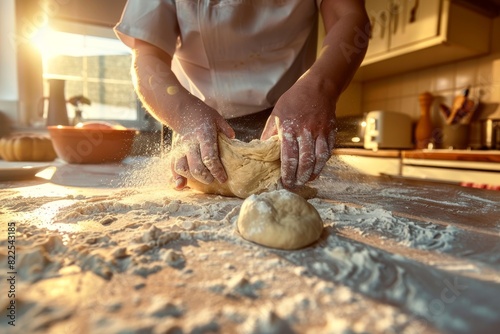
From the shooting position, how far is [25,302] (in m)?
0.33

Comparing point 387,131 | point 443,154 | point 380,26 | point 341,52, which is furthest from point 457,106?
point 341,52

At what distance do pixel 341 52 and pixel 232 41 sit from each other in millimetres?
422

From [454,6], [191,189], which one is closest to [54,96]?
[191,189]

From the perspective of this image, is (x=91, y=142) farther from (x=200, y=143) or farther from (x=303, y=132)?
(x=303, y=132)

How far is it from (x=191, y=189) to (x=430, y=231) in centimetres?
67

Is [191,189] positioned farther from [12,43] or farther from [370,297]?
[12,43]

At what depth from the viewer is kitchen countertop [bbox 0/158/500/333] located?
0.30 m

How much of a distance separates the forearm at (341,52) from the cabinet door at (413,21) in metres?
1.54

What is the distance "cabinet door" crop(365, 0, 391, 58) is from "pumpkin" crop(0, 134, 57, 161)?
2.42 m

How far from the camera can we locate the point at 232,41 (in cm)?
118

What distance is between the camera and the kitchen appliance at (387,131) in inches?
105

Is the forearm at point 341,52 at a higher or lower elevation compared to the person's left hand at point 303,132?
higher

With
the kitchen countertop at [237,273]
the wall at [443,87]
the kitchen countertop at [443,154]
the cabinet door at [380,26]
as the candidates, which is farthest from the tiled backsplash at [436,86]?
the kitchen countertop at [237,273]

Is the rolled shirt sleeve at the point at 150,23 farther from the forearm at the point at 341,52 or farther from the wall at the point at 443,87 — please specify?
the wall at the point at 443,87
